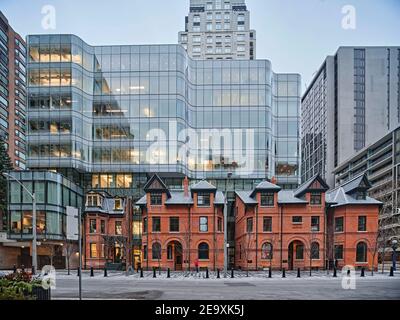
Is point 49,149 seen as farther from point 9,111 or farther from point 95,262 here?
point 9,111

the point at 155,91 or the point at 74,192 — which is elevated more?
the point at 155,91

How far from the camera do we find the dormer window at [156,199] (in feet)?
82.5

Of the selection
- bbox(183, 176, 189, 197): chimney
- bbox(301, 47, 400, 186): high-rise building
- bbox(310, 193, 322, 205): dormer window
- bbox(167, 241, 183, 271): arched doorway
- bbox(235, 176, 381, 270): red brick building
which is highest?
bbox(301, 47, 400, 186): high-rise building

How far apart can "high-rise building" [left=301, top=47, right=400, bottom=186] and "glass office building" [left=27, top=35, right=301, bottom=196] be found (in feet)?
31.4

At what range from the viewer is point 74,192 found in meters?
24.3

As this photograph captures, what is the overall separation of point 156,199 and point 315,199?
41.4 ft

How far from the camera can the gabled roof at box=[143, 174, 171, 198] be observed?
24.4 m

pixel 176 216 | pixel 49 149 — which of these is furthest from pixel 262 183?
pixel 49 149

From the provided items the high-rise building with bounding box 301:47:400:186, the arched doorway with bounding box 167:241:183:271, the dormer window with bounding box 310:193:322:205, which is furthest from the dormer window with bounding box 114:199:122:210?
the high-rise building with bounding box 301:47:400:186

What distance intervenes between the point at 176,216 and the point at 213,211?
10.0ft

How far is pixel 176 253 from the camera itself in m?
25.8

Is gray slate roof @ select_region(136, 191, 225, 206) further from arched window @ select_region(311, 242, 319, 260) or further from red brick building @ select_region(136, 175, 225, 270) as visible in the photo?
arched window @ select_region(311, 242, 319, 260)
